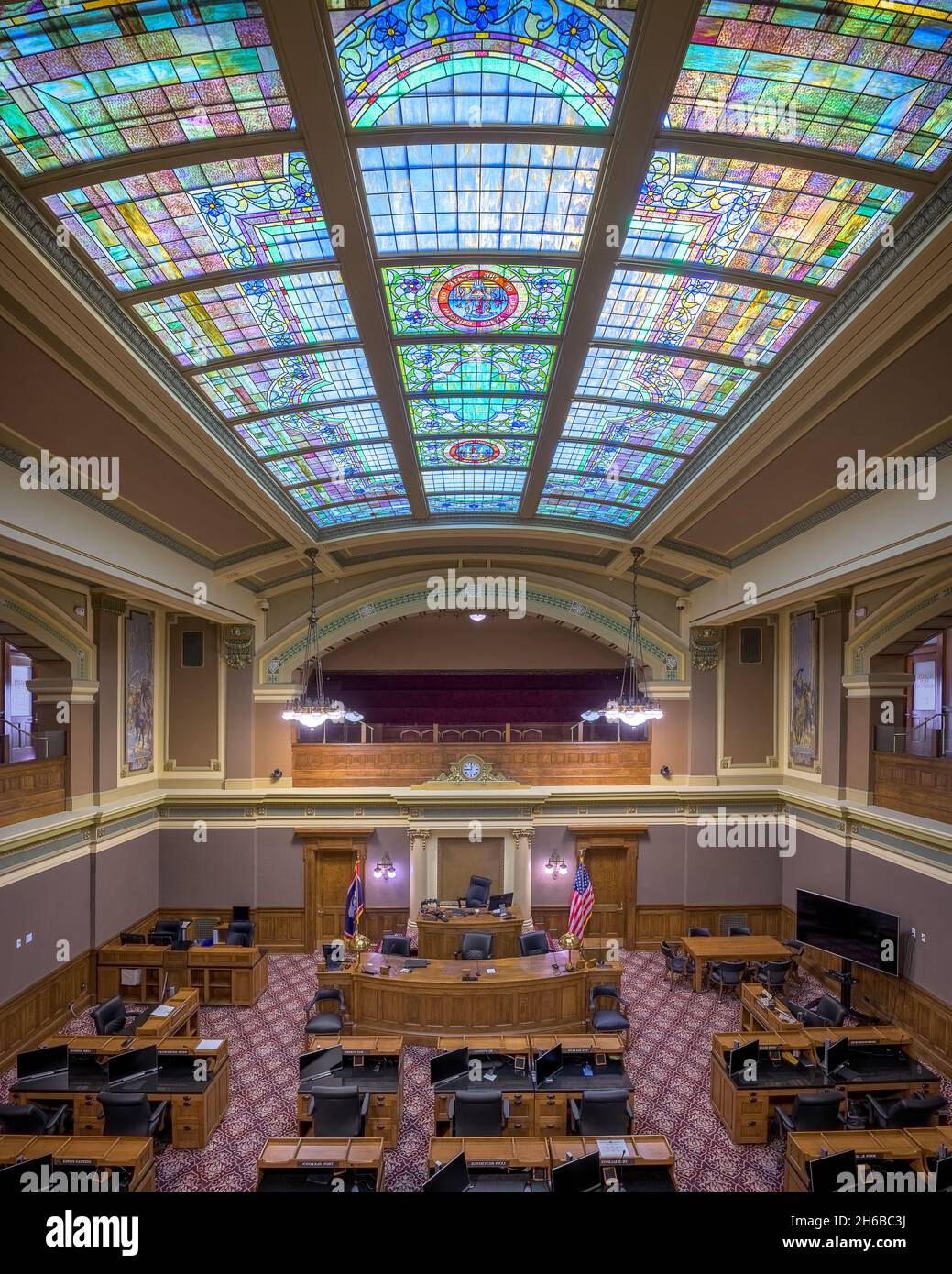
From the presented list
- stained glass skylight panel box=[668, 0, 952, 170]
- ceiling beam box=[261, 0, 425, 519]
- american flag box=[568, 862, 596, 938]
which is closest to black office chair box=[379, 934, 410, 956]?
american flag box=[568, 862, 596, 938]

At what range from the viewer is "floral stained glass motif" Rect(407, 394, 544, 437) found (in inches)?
334

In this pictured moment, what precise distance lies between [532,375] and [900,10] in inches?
177

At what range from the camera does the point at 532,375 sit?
307 inches

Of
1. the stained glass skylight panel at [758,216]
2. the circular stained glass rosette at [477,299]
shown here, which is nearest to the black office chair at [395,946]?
the circular stained glass rosette at [477,299]

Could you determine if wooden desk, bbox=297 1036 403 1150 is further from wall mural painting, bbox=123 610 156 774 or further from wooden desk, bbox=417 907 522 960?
wall mural painting, bbox=123 610 156 774

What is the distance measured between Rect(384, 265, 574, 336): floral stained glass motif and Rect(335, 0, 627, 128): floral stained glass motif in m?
1.50

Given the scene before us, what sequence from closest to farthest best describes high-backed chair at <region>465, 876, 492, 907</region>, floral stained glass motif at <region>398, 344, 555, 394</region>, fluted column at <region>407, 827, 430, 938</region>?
floral stained glass motif at <region>398, 344, 555, 394</region>, high-backed chair at <region>465, 876, 492, 907</region>, fluted column at <region>407, 827, 430, 938</region>

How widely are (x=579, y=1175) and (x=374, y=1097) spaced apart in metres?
3.21

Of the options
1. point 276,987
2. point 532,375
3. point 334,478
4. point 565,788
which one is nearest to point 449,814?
point 565,788

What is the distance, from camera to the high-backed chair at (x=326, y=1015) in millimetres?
10891

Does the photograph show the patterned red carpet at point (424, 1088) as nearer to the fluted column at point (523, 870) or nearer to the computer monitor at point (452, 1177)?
the computer monitor at point (452, 1177)

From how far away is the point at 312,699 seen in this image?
61.2 ft

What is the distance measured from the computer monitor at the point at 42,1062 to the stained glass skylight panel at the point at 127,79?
9419mm
